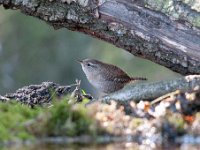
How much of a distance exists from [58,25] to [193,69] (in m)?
1.60

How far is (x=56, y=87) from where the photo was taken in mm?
10633

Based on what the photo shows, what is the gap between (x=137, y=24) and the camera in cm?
973

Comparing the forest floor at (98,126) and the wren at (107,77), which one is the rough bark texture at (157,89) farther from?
the wren at (107,77)

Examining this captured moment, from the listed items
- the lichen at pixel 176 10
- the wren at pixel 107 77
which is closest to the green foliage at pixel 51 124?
the lichen at pixel 176 10

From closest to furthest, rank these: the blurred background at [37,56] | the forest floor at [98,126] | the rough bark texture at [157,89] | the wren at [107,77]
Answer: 1. the forest floor at [98,126]
2. the rough bark texture at [157,89]
3. the wren at [107,77]
4. the blurred background at [37,56]

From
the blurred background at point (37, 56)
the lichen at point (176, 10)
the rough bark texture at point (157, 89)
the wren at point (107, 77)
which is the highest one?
the lichen at point (176, 10)

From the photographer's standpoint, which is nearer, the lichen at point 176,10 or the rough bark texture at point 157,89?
the rough bark texture at point 157,89

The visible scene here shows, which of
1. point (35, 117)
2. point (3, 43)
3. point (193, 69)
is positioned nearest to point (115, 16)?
point (193, 69)

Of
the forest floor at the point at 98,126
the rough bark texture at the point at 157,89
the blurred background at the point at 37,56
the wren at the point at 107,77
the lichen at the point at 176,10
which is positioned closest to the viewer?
the forest floor at the point at 98,126

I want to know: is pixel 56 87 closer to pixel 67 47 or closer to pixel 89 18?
pixel 89 18

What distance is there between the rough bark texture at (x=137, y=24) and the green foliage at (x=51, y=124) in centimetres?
204

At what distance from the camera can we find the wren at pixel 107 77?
11148 mm

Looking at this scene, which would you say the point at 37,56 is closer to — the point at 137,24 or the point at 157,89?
the point at 137,24

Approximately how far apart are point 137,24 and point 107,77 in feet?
5.26
